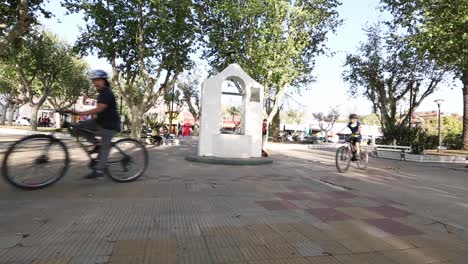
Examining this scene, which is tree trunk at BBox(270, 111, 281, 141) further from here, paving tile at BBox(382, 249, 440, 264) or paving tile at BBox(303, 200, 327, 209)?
paving tile at BBox(382, 249, 440, 264)

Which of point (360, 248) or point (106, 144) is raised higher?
point (106, 144)

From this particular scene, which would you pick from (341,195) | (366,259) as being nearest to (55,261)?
(366,259)

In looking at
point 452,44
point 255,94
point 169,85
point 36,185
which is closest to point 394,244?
point 36,185

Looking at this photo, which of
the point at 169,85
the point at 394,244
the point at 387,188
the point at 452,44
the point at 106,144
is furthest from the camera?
the point at 169,85

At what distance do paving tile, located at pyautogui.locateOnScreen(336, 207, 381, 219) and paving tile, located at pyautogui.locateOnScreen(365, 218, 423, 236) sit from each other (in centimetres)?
17

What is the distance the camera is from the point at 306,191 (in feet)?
20.8

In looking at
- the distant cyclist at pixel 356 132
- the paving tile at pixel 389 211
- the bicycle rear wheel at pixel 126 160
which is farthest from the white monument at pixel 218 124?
the paving tile at pixel 389 211

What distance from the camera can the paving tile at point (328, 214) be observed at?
437cm

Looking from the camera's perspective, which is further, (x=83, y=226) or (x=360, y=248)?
(x=83, y=226)

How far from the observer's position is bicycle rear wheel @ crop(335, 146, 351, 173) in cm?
1015

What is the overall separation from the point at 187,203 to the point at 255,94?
8407 millimetres

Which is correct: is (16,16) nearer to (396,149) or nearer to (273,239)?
(273,239)

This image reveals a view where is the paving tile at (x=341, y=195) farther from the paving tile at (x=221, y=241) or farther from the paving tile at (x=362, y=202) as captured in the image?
the paving tile at (x=221, y=241)

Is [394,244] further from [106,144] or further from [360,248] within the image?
[106,144]
